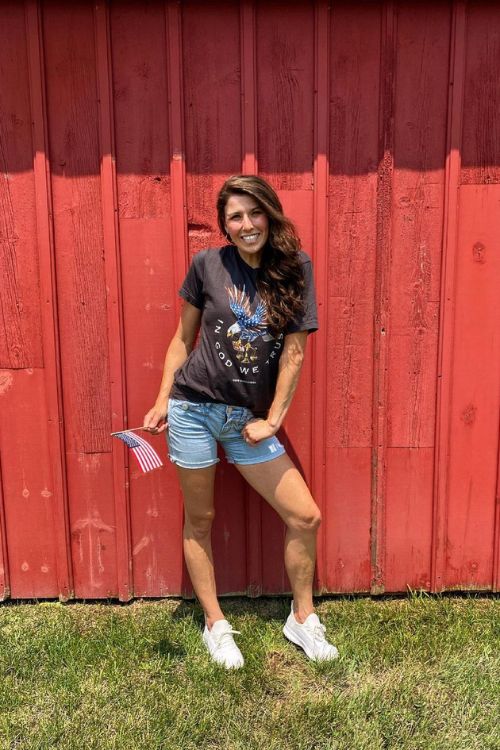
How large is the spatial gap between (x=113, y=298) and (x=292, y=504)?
1.28 meters

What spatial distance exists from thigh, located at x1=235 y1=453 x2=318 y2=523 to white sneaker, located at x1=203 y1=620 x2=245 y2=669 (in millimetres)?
605

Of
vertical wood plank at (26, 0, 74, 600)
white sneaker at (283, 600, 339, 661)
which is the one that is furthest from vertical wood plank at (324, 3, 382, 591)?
vertical wood plank at (26, 0, 74, 600)

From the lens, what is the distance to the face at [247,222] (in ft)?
8.05

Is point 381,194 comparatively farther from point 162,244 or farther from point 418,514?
point 418,514

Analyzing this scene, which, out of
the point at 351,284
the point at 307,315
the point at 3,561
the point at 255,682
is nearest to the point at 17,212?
the point at 307,315

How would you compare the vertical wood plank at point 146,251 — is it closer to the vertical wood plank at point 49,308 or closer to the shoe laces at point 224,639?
the vertical wood plank at point 49,308

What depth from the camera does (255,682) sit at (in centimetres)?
265

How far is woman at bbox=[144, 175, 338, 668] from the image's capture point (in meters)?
2.50

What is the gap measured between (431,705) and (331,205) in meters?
2.19

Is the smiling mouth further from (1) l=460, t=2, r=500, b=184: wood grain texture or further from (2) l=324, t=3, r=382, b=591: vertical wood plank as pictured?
(1) l=460, t=2, r=500, b=184: wood grain texture

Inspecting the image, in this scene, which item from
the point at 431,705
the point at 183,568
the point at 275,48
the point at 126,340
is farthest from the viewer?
the point at 183,568

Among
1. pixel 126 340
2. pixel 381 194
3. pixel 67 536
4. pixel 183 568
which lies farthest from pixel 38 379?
pixel 381 194

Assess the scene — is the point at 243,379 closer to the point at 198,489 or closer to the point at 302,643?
the point at 198,489

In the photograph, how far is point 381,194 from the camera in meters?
2.98
